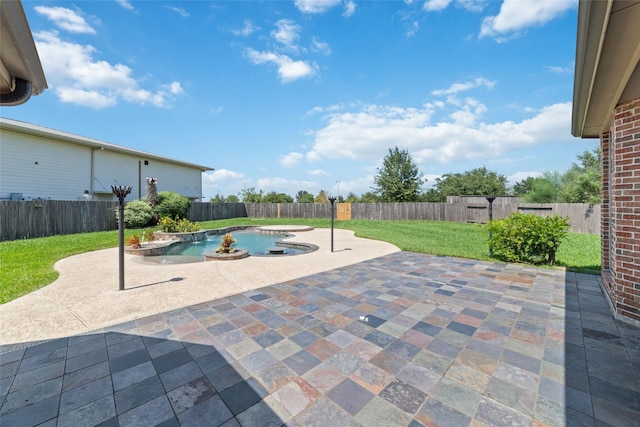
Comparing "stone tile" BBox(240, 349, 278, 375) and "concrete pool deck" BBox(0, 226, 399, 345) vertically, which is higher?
"concrete pool deck" BBox(0, 226, 399, 345)

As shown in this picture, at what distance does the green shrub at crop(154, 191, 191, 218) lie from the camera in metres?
14.6

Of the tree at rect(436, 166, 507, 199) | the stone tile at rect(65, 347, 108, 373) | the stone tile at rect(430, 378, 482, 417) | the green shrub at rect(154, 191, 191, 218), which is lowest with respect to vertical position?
the stone tile at rect(430, 378, 482, 417)

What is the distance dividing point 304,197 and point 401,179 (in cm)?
1683

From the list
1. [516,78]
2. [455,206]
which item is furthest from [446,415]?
[455,206]

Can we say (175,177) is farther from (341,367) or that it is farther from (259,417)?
(259,417)

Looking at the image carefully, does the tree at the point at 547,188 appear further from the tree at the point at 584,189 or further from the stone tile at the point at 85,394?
the stone tile at the point at 85,394

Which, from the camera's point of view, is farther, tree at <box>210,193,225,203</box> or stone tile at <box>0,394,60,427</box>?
tree at <box>210,193,225,203</box>

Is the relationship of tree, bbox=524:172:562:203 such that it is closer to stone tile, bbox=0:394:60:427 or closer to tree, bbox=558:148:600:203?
tree, bbox=558:148:600:203

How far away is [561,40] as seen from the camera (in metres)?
6.24

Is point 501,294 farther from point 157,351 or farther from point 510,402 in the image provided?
point 157,351

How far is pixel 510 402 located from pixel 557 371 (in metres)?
0.71

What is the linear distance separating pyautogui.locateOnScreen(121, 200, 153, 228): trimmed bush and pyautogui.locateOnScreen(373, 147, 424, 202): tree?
22.2 m

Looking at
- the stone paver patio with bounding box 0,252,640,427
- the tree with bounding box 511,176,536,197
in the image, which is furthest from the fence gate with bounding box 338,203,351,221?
the tree with bounding box 511,176,536,197

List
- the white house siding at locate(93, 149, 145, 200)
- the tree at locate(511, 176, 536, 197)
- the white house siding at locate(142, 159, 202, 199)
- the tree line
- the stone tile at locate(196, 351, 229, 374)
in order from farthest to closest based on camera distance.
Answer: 1. the tree at locate(511, 176, 536, 197)
2. the tree line
3. the white house siding at locate(142, 159, 202, 199)
4. the white house siding at locate(93, 149, 145, 200)
5. the stone tile at locate(196, 351, 229, 374)
